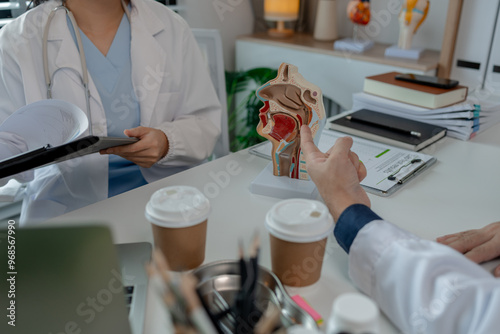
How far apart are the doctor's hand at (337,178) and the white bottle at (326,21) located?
180 cm

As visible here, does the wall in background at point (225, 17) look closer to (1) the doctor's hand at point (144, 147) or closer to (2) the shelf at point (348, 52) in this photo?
(2) the shelf at point (348, 52)

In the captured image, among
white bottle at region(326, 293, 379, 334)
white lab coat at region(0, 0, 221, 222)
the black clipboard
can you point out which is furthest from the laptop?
white lab coat at region(0, 0, 221, 222)

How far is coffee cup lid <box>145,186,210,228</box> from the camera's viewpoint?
69 centimetres

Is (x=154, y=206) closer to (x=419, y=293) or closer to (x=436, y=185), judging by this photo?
(x=419, y=293)

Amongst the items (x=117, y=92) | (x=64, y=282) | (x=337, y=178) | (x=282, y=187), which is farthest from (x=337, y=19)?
(x=64, y=282)

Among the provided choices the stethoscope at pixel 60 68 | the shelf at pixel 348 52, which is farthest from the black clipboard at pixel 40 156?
the shelf at pixel 348 52

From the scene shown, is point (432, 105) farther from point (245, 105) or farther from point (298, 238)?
point (245, 105)

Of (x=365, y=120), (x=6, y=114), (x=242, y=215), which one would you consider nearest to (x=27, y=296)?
(x=242, y=215)

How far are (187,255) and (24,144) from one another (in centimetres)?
56

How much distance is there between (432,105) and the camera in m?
1.43

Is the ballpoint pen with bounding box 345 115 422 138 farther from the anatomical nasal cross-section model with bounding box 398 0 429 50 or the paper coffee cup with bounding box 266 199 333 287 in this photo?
the anatomical nasal cross-section model with bounding box 398 0 429 50

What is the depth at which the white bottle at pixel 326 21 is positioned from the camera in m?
2.47

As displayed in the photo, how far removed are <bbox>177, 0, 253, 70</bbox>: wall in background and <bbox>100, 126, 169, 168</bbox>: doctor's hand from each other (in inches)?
56.7

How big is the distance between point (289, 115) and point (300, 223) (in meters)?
0.43
